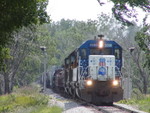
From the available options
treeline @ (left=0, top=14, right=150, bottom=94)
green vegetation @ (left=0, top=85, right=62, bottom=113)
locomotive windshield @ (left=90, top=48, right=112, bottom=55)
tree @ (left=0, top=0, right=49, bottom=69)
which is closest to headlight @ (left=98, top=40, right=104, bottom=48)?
locomotive windshield @ (left=90, top=48, right=112, bottom=55)

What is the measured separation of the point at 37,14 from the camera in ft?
61.5

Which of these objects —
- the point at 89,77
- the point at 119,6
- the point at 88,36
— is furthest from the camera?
the point at 88,36

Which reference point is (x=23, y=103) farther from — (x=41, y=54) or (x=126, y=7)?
(x=41, y=54)

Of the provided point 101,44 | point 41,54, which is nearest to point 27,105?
point 101,44

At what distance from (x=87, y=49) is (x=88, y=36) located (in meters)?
59.2

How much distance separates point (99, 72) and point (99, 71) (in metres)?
0.06

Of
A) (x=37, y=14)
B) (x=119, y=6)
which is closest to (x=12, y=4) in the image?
(x=37, y=14)

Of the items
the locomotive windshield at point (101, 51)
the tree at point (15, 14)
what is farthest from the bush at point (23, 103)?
the tree at point (15, 14)

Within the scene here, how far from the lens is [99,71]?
24.5 meters

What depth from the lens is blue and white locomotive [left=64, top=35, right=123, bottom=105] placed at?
958 inches

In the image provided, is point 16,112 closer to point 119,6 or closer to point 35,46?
point 119,6

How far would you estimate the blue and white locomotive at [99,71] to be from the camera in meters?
24.3

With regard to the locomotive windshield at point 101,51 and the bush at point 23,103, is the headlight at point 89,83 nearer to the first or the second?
the locomotive windshield at point 101,51

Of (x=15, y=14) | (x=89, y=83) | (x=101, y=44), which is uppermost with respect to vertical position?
(x=15, y=14)
